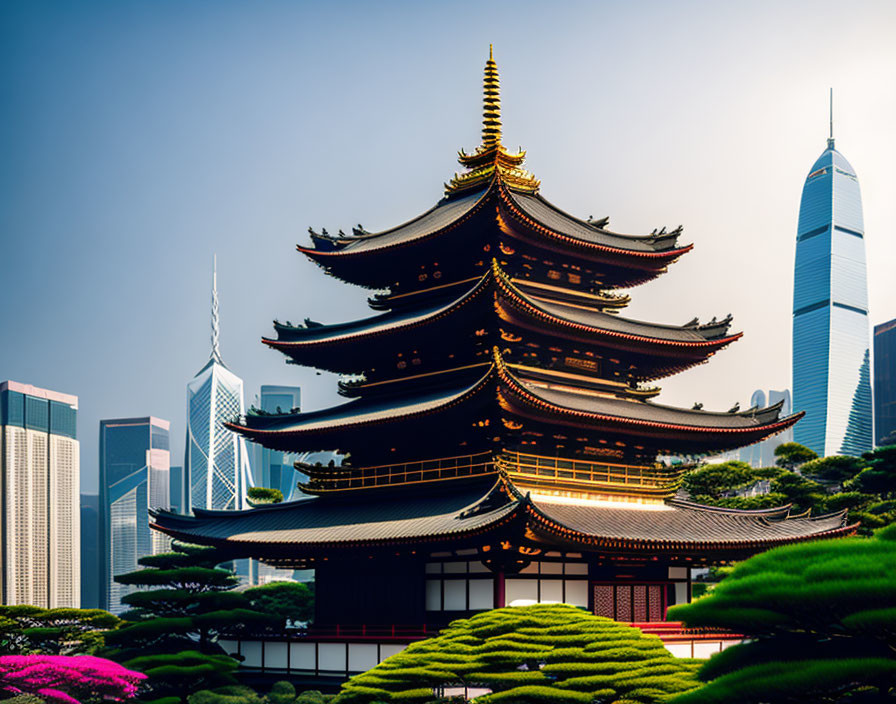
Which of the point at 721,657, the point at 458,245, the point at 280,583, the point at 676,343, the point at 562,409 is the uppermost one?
the point at 458,245

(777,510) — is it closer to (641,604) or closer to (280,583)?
(641,604)

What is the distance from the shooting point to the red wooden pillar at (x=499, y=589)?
113 ft

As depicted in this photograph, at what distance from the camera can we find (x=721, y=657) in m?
18.7

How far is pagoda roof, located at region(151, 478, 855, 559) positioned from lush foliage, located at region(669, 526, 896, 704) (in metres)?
12.6

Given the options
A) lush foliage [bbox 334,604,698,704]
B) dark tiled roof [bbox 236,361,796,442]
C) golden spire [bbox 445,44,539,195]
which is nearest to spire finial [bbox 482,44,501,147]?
golden spire [bbox 445,44,539,195]

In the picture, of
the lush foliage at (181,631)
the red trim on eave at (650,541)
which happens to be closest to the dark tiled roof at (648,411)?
the red trim on eave at (650,541)

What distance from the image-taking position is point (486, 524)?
32.2m

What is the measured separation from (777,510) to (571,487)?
10178 mm

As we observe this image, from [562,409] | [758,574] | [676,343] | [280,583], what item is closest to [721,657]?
[758,574]

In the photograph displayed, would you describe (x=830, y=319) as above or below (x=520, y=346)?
above

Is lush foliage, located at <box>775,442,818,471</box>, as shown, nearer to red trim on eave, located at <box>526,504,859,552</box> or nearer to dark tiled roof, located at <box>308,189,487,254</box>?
red trim on eave, located at <box>526,504,859,552</box>

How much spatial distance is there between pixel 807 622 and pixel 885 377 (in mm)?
183459

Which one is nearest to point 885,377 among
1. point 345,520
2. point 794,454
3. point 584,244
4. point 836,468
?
point 794,454

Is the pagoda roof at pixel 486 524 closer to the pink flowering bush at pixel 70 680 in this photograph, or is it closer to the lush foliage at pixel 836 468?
the pink flowering bush at pixel 70 680
